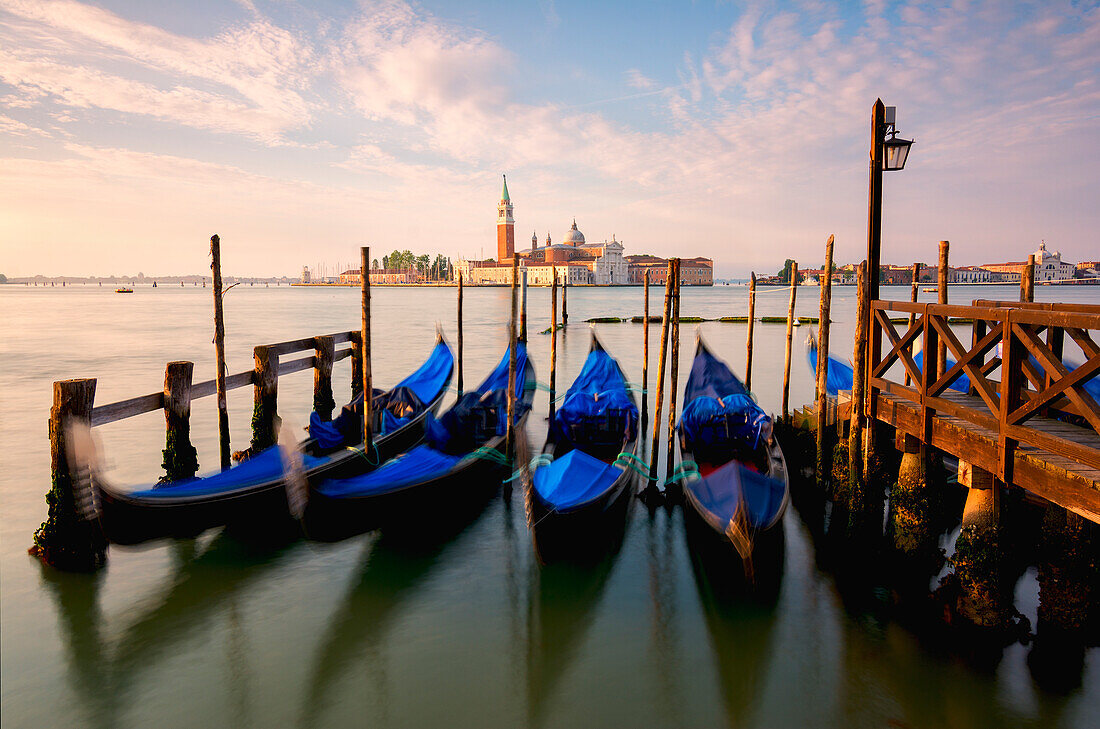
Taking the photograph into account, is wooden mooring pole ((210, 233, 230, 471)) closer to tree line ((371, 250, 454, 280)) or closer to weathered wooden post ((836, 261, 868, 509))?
weathered wooden post ((836, 261, 868, 509))

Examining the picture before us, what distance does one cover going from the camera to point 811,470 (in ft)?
20.8

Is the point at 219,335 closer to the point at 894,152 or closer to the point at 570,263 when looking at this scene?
the point at 894,152

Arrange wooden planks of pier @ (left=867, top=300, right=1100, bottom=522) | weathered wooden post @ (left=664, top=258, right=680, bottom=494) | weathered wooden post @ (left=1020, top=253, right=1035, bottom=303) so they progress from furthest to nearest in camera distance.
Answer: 1. weathered wooden post @ (left=1020, top=253, right=1035, bottom=303)
2. weathered wooden post @ (left=664, top=258, right=680, bottom=494)
3. wooden planks of pier @ (left=867, top=300, right=1100, bottom=522)

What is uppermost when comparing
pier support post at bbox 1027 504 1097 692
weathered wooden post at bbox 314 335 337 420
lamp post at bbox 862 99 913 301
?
lamp post at bbox 862 99 913 301

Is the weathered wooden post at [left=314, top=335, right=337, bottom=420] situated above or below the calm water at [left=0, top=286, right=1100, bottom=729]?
above

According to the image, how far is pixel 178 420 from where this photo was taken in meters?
4.85

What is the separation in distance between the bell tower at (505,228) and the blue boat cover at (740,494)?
81864mm

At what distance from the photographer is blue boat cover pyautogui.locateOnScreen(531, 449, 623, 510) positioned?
4.05 m

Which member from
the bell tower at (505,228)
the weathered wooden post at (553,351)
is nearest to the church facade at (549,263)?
the bell tower at (505,228)

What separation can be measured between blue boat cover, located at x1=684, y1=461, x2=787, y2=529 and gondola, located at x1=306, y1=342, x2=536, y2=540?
1682mm

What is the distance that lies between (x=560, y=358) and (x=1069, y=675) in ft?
44.4

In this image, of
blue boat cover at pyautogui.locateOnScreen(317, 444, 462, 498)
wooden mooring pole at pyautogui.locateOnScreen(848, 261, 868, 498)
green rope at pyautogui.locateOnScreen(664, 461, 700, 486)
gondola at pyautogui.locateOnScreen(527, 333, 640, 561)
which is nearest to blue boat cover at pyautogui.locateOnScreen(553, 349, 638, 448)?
gondola at pyautogui.locateOnScreen(527, 333, 640, 561)

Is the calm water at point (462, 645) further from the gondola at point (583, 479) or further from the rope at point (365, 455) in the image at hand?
the rope at point (365, 455)

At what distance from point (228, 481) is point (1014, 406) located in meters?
4.44
